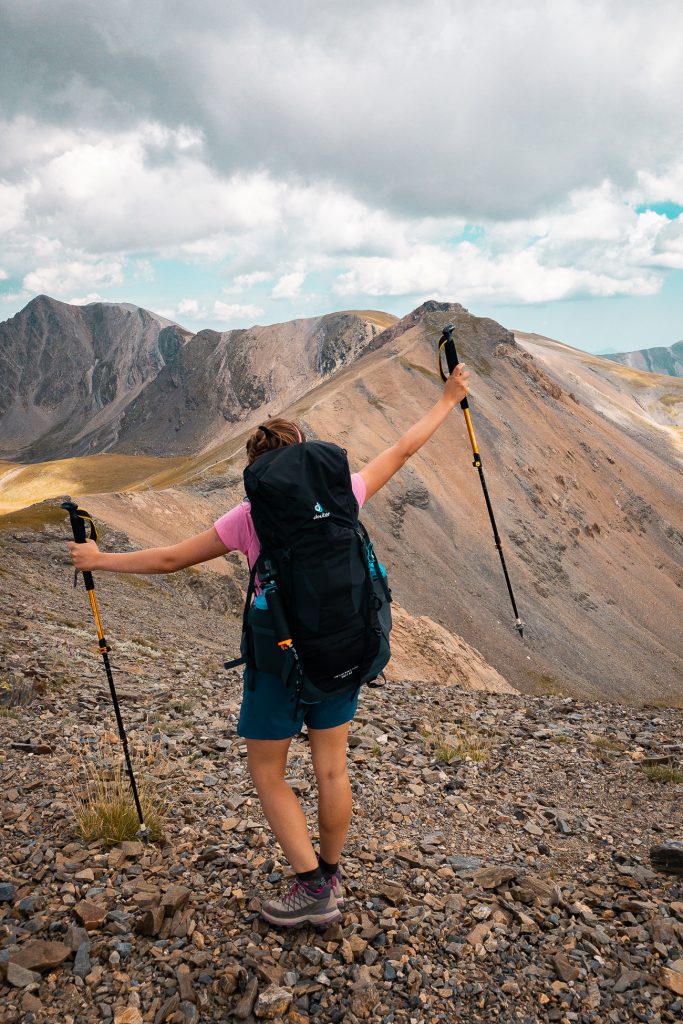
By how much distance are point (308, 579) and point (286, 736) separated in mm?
1144

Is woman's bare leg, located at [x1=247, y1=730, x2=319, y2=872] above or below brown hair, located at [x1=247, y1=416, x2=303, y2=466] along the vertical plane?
below

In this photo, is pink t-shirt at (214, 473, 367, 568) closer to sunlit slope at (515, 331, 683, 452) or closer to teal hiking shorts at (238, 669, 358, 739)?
teal hiking shorts at (238, 669, 358, 739)

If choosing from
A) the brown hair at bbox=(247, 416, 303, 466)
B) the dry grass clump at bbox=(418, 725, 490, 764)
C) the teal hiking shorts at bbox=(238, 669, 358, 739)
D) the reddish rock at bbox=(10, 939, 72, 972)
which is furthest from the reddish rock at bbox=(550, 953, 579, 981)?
the dry grass clump at bbox=(418, 725, 490, 764)

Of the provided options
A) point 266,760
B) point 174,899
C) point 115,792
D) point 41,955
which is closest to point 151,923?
point 174,899

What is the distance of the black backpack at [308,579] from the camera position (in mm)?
4062

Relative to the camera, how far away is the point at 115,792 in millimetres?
6184

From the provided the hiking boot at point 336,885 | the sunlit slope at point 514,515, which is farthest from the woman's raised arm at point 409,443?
the sunlit slope at point 514,515

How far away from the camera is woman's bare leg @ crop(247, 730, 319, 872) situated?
14.8 feet

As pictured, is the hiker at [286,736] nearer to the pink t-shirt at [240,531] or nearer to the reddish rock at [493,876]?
the pink t-shirt at [240,531]

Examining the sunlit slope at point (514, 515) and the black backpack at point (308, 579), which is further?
the sunlit slope at point (514, 515)

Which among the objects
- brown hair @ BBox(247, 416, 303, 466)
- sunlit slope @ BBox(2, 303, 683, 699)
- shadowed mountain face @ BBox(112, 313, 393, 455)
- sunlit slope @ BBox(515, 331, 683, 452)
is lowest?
sunlit slope @ BBox(2, 303, 683, 699)

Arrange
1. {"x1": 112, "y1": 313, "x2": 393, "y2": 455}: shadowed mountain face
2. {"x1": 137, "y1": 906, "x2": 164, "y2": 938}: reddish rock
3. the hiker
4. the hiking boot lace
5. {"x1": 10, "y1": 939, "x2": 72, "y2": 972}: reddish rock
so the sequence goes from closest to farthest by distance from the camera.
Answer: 1. {"x1": 10, "y1": 939, "x2": 72, "y2": 972}: reddish rock
2. the hiker
3. {"x1": 137, "y1": 906, "x2": 164, "y2": 938}: reddish rock
4. the hiking boot lace
5. {"x1": 112, "y1": 313, "x2": 393, "y2": 455}: shadowed mountain face

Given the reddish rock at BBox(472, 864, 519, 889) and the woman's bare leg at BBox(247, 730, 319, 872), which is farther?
the reddish rock at BBox(472, 864, 519, 889)

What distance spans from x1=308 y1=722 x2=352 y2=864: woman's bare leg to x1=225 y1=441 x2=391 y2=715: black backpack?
0.44 m
